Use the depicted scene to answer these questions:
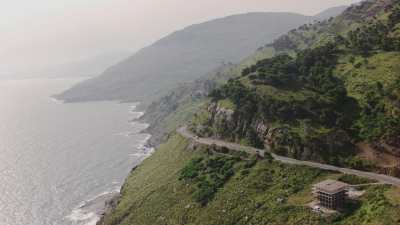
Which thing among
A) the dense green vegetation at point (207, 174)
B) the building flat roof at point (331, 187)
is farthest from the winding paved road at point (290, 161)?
the building flat roof at point (331, 187)

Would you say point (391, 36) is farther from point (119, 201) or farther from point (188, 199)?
point (119, 201)

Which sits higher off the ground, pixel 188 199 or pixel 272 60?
pixel 272 60

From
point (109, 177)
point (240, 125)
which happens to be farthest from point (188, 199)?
point (109, 177)

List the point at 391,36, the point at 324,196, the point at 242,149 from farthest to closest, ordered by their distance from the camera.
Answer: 1. the point at 391,36
2. the point at 242,149
3. the point at 324,196

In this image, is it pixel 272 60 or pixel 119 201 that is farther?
pixel 272 60

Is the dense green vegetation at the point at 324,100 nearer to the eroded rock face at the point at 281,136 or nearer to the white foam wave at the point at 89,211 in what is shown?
the eroded rock face at the point at 281,136

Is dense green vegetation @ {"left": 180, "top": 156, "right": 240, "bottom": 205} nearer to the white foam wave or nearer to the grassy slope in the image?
the grassy slope

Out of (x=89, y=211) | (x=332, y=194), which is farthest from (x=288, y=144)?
(x=89, y=211)
